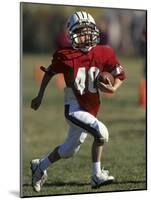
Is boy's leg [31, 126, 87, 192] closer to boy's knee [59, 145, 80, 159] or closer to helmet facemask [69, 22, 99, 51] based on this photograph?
boy's knee [59, 145, 80, 159]

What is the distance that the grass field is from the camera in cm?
831

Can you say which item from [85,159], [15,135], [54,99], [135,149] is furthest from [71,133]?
[54,99]

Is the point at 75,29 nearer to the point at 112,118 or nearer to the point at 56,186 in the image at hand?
the point at 56,186

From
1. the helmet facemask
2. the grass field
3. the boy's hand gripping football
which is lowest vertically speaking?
the grass field

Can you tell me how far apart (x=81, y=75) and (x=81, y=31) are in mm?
373

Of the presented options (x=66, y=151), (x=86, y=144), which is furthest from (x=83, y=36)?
(x=86, y=144)

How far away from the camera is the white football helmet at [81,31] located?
25.9 ft

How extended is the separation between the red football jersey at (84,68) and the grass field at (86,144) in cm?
36

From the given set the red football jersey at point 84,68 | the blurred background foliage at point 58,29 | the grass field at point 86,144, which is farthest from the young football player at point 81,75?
the blurred background foliage at point 58,29

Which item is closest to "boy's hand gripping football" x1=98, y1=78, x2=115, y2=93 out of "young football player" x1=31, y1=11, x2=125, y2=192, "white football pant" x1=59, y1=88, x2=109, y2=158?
"young football player" x1=31, y1=11, x2=125, y2=192

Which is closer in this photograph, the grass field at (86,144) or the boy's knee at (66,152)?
the boy's knee at (66,152)

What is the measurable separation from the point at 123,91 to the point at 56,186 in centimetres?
1131

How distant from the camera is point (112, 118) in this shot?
45.7 ft

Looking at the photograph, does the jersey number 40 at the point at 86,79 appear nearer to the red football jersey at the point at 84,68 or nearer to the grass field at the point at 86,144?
the red football jersey at the point at 84,68
